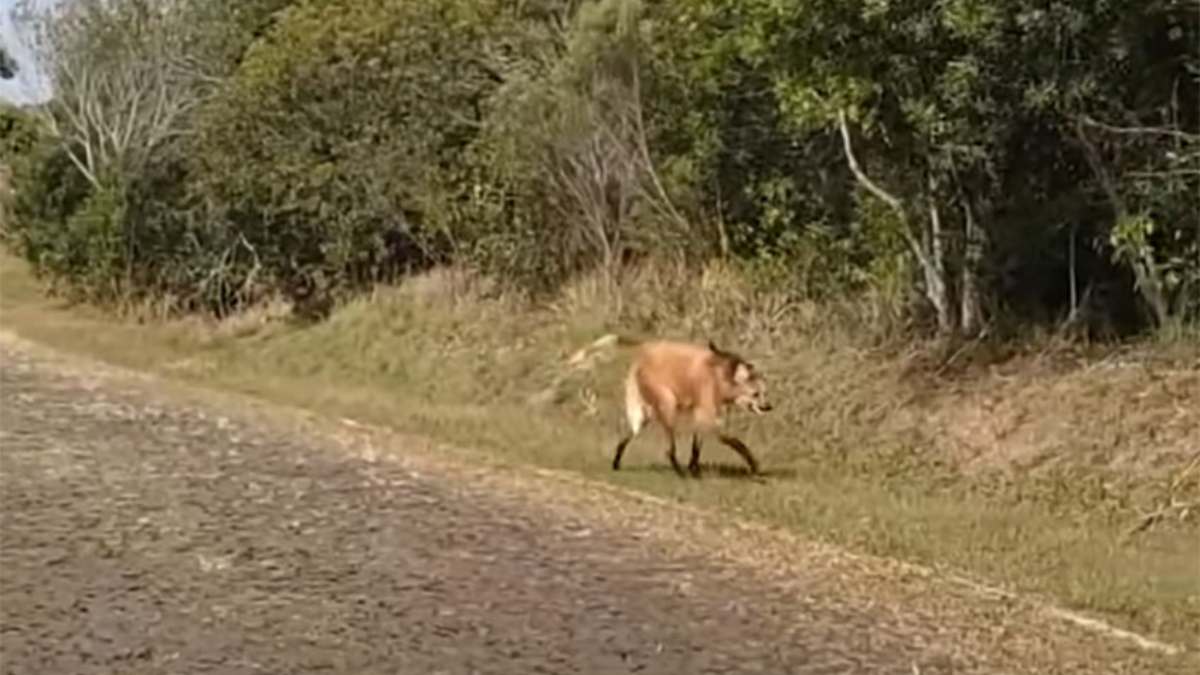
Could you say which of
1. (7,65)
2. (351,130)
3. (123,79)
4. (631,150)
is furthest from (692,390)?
(7,65)

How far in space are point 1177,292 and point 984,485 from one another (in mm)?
2232

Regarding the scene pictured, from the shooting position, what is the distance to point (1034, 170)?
14156 mm

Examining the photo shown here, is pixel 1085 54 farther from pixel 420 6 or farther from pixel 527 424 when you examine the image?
pixel 420 6

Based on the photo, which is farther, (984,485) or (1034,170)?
(1034,170)

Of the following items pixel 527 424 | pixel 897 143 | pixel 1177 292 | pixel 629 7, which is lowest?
pixel 527 424

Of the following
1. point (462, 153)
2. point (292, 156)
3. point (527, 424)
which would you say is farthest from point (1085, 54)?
point (292, 156)

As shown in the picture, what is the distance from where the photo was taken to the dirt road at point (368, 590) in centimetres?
797

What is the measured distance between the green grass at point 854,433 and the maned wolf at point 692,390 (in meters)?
0.29

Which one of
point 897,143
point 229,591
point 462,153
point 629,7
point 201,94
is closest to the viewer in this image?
point 229,591

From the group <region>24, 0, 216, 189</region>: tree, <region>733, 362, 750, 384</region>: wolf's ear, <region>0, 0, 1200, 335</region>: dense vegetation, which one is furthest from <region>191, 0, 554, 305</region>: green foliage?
<region>733, 362, 750, 384</region>: wolf's ear

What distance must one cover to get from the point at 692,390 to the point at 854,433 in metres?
1.59

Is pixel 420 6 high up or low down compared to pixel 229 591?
up

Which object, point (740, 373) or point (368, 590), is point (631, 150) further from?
point (368, 590)

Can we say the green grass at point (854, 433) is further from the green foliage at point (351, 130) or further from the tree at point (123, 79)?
the tree at point (123, 79)
